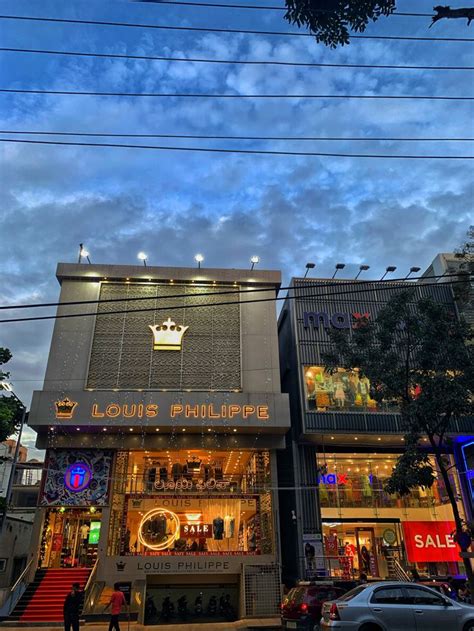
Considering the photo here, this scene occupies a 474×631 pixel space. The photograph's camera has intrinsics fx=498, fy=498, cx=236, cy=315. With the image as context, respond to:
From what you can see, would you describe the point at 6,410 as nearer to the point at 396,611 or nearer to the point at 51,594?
the point at 51,594

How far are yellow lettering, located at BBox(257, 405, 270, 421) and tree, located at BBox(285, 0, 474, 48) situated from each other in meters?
18.0

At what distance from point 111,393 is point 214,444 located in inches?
222

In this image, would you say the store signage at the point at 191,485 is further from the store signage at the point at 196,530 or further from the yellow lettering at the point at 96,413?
the yellow lettering at the point at 96,413

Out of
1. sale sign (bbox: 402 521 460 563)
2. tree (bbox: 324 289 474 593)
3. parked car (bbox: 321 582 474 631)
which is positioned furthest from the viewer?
sale sign (bbox: 402 521 460 563)

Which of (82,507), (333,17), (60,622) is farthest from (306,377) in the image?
(333,17)

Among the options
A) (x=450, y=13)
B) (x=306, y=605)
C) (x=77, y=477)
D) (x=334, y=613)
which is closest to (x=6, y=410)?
(x=77, y=477)

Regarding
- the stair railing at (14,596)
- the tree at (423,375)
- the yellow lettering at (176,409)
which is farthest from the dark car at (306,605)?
the stair railing at (14,596)

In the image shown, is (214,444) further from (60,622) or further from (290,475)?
(60,622)

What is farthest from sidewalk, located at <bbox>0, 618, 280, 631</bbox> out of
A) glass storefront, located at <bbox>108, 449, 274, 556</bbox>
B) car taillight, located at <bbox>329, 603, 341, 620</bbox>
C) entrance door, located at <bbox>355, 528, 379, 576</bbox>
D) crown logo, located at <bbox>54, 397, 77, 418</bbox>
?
car taillight, located at <bbox>329, 603, 341, 620</bbox>

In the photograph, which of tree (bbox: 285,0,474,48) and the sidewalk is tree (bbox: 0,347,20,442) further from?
tree (bbox: 285,0,474,48)

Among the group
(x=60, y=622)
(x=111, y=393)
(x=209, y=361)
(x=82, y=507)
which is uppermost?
(x=209, y=361)

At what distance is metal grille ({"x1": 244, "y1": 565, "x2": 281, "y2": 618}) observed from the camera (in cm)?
2042

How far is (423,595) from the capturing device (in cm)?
1016

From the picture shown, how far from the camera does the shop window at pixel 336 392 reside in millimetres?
25266
